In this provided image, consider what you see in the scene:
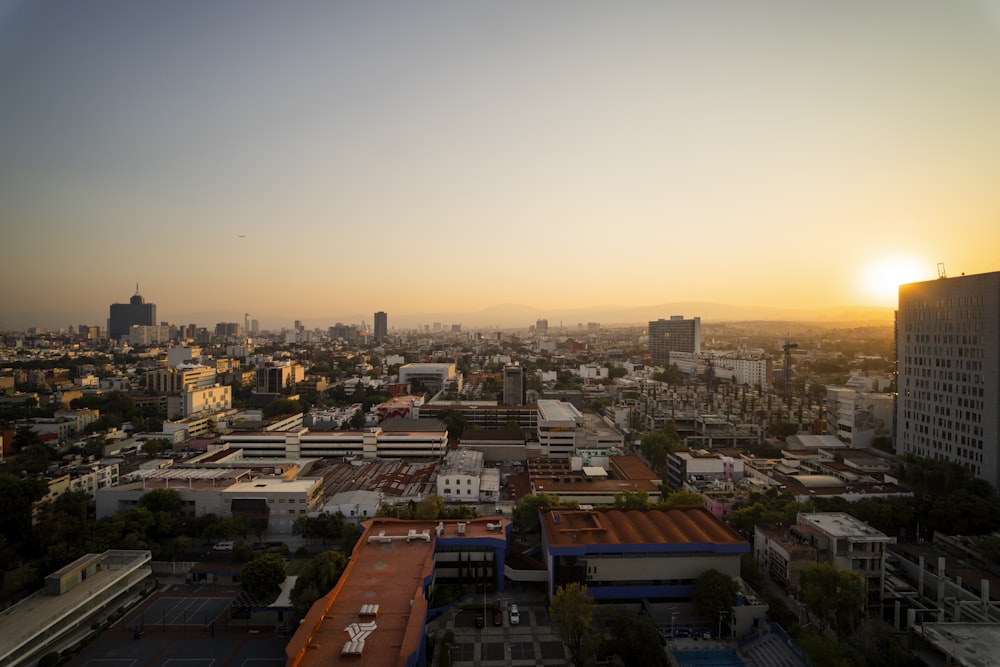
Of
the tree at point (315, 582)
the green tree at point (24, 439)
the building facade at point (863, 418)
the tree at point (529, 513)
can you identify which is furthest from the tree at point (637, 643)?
the green tree at point (24, 439)

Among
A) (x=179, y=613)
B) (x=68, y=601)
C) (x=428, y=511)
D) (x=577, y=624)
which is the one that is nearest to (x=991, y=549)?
(x=577, y=624)

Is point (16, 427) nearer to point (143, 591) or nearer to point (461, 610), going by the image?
point (143, 591)

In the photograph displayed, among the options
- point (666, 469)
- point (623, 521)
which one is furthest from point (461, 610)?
point (666, 469)

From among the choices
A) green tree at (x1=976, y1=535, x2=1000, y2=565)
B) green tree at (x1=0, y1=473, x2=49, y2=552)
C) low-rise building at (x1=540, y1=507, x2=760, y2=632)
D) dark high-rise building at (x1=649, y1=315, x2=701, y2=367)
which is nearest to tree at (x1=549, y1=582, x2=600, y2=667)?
low-rise building at (x1=540, y1=507, x2=760, y2=632)

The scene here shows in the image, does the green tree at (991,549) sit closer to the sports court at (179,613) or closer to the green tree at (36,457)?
the sports court at (179,613)

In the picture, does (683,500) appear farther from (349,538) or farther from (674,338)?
(674,338)

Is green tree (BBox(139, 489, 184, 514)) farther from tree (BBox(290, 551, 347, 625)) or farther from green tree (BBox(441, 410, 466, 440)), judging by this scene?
green tree (BBox(441, 410, 466, 440))
